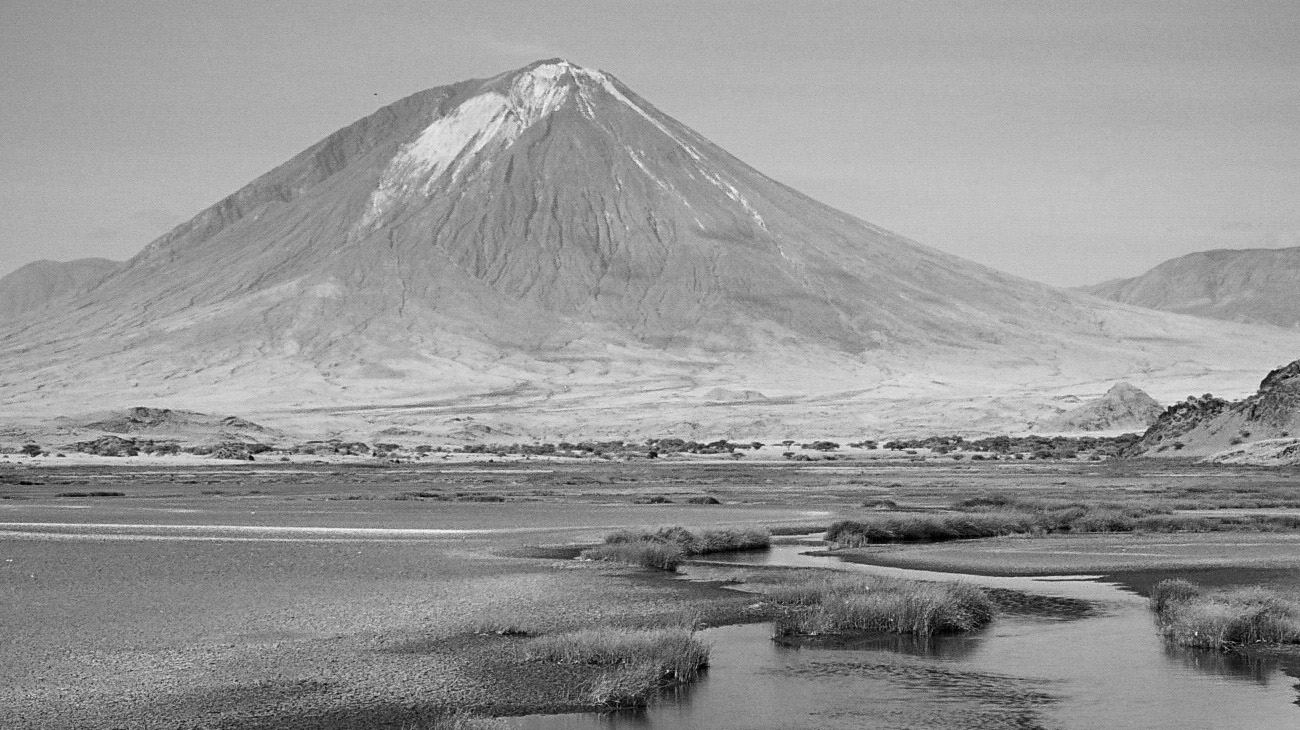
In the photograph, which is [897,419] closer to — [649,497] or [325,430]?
[325,430]

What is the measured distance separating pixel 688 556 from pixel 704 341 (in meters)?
141

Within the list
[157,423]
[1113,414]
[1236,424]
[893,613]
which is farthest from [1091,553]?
[157,423]

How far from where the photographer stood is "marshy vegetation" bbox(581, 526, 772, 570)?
28062 mm

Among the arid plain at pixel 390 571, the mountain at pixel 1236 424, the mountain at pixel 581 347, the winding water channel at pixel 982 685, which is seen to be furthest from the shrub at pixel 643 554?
the mountain at pixel 581 347

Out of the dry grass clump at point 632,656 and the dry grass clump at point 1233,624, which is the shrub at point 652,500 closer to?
the dry grass clump at point 1233,624

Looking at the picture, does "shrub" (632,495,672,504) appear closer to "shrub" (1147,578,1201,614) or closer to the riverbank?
the riverbank

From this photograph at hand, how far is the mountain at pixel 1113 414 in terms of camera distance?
3700 inches

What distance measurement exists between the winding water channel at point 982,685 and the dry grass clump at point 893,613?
0.34 m

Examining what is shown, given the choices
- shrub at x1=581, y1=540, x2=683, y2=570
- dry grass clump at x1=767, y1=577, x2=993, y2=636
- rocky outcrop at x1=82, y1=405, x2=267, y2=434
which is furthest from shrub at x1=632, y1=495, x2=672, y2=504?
rocky outcrop at x1=82, y1=405, x2=267, y2=434

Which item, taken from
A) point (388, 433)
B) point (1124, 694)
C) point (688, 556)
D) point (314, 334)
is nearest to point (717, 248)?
point (314, 334)

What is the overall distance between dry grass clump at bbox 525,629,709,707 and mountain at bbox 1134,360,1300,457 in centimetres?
4992

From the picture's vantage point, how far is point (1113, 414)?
312 ft

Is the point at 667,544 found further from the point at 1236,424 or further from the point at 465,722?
the point at 1236,424

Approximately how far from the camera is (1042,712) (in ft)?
51.2
